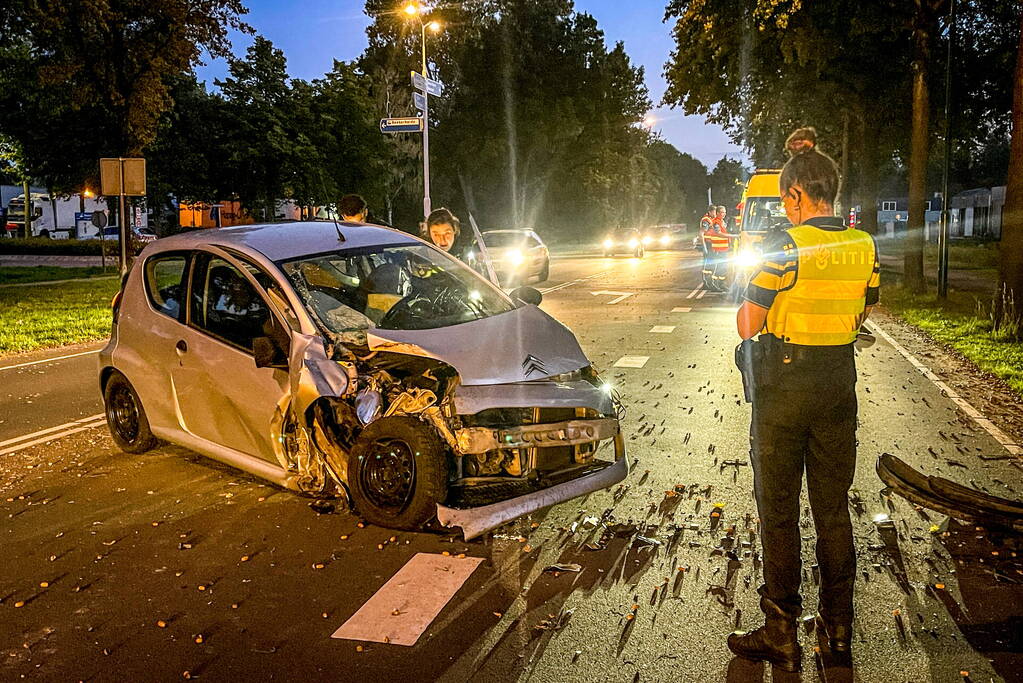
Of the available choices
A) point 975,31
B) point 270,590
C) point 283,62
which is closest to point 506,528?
point 270,590

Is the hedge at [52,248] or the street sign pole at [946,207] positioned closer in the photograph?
the street sign pole at [946,207]

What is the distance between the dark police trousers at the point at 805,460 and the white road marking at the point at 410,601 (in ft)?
4.79

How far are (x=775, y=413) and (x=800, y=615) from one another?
3.10ft

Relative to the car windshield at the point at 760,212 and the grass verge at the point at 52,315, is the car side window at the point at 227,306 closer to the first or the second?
the grass verge at the point at 52,315

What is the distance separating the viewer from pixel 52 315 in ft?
61.0

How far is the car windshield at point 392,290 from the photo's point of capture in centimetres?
602

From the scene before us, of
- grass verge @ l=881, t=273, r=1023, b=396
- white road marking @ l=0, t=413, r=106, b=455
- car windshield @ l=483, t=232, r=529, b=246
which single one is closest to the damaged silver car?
white road marking @ l=0, t=413, r=106, b=455

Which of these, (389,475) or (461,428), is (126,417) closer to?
(389,475)

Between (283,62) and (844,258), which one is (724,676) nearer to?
(844,258)

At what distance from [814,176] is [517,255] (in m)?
24.0

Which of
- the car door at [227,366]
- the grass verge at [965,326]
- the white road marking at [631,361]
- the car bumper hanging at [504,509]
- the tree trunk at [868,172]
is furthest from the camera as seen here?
the tree trunk at [868,172]

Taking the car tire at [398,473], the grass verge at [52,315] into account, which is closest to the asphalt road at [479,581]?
the car tire at [398,473]

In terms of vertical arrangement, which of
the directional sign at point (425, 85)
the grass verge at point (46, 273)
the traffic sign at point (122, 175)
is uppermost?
the directional sign at point (425, 85)

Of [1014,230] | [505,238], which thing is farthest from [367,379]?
[505,238]
